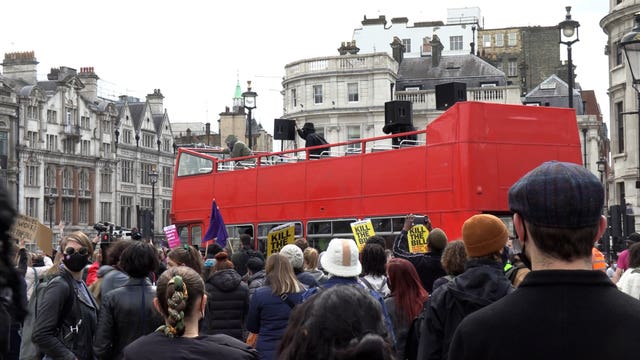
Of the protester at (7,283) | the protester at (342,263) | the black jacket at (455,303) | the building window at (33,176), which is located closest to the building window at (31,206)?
the building window at (33,176)

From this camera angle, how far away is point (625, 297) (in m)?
3.18

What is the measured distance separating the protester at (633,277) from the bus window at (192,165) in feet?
54.7

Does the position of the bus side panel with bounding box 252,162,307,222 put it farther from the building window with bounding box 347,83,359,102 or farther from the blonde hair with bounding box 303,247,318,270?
the building window with bounding box 347,83,359,102

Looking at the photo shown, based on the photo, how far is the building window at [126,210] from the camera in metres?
84.0

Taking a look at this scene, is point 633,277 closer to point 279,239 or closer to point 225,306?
point 225,306

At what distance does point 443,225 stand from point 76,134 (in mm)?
64632

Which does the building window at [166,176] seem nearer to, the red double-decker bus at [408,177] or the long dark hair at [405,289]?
the red double-decker bus at [408,177]

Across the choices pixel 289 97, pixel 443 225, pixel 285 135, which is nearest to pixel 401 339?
pixel 443 225

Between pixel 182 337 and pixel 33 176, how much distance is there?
235ft

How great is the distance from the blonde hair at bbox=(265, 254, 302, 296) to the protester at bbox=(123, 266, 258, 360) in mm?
2859

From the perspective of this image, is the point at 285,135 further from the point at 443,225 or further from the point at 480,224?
the point at 480,224

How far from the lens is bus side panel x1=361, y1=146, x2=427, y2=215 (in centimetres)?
1817

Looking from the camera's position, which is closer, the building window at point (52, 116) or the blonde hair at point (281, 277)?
the blonde hair at point (281, 277)

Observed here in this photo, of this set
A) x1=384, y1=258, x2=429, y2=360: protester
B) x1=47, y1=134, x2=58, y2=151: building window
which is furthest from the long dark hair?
x1=47, y1=134, x2=58, y2=151: building window
